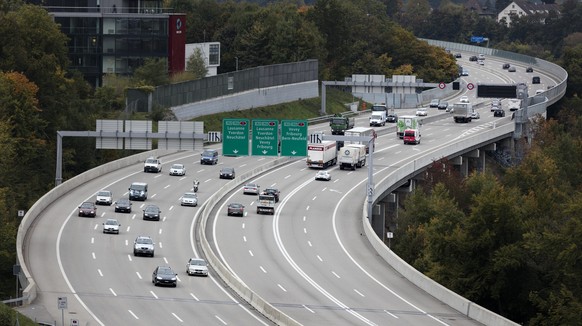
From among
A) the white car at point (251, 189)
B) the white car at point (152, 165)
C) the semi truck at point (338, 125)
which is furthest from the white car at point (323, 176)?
the semi truck at point (338, 125)

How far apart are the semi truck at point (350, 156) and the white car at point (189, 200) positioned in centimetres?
2246

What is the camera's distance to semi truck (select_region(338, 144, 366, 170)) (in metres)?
119

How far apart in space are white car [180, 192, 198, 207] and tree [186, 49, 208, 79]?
53.7 m

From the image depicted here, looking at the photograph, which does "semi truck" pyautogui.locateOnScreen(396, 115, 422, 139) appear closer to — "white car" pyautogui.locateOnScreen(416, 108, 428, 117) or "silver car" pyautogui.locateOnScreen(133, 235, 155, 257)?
"white car" pyautogui.locateOnScreen(416, 108, 428, 117)

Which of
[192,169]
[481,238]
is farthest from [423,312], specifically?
[192,169]

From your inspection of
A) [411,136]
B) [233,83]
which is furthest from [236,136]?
[233,83]

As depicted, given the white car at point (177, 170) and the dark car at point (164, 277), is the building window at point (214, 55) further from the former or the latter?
the dark car at point (164, 277)

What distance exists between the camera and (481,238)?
80188mm

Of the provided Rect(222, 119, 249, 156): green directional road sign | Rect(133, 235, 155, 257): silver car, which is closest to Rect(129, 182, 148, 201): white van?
Rect(222, 119, 249, 156): green directional road sign

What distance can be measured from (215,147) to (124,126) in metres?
33.9

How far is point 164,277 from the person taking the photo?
72.0 meters

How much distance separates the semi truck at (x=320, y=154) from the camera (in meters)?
119

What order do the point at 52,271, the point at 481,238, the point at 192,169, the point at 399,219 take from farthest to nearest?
the point at 192,169
the point at 399,219
the point at 481,238
the point at 52,271

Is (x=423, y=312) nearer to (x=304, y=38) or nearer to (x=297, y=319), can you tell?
(x=297, y=319)
